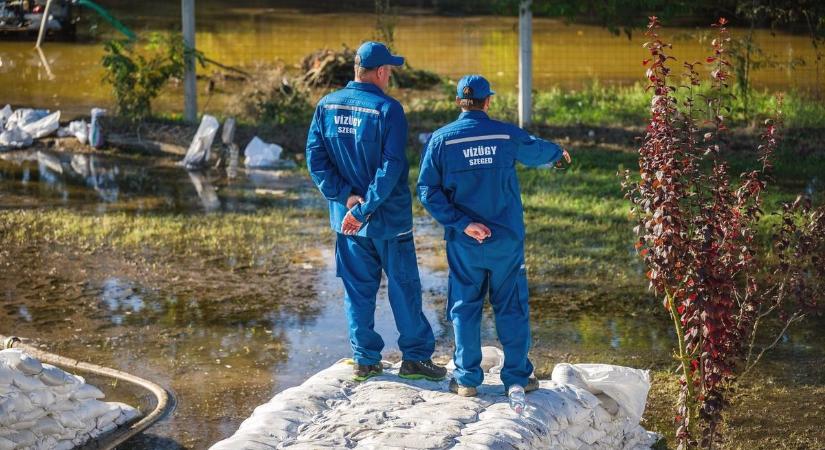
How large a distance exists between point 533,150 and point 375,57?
3.10 ft

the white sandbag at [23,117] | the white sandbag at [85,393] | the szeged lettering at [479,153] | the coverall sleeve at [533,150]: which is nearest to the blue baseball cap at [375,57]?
the szeged lettering at [479,153]

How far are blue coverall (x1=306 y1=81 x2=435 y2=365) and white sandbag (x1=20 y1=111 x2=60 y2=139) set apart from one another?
8679 millimetres

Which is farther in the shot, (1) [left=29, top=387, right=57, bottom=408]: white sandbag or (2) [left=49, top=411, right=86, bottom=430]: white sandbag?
(2) [left=49, top=411, right=86, bottom=430]: white sandbag

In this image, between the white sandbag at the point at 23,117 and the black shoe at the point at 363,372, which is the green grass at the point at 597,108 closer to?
the white sandbag at the point at 23,117

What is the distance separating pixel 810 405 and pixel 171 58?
9382 mm

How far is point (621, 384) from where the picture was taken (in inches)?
260

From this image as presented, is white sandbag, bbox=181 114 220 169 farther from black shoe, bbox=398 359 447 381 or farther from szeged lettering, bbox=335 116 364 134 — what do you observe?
black shoe, bbox=398 359 447 381

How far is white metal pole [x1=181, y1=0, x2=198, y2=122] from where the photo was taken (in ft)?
47.4

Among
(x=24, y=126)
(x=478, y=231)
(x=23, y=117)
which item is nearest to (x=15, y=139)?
(x=24, y=126)

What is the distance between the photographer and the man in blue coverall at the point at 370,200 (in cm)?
628

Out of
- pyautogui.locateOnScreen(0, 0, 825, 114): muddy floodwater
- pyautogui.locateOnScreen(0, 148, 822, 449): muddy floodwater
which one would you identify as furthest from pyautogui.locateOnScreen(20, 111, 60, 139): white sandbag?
pyautogui.locateOnScreen(0, 148, 822, 449): muddy floodwater

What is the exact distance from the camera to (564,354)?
26.2 feet

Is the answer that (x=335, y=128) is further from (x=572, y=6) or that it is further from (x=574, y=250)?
(x=572, y=6)

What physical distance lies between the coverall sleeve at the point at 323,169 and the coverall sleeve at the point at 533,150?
926 mm
